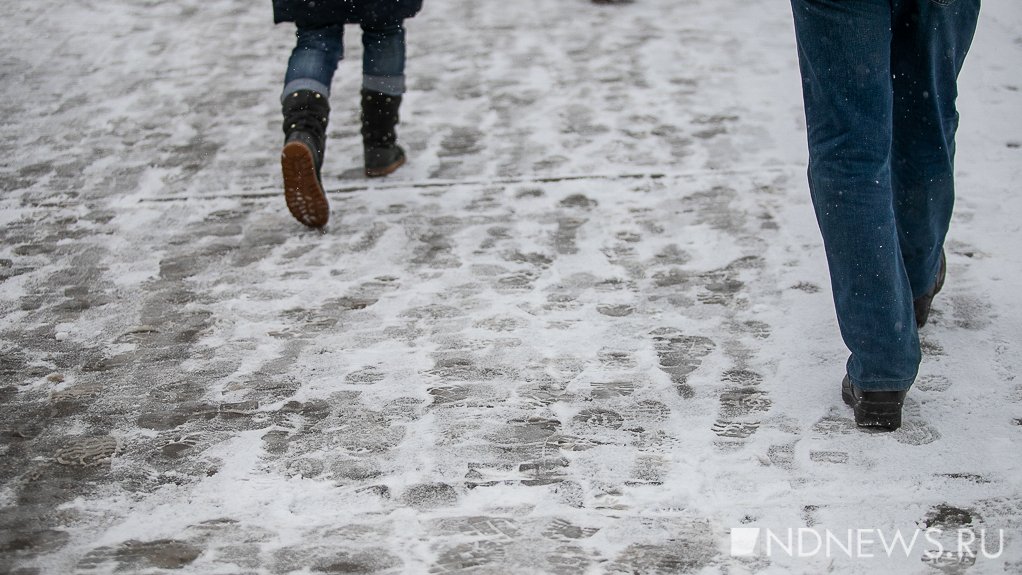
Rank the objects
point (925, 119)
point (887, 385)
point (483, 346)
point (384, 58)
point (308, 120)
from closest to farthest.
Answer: point (887, 385)
point (925, 119)
point (483, 346)
point (308, 120)
point (384, 58)

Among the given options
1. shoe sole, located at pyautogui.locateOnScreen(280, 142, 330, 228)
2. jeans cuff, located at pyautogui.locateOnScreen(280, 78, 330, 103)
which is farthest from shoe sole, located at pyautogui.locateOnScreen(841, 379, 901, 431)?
jeans cuff, located at pyautogui.locateOnScreen(280, 78, 330, 103)

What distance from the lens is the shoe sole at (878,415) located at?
2389mm

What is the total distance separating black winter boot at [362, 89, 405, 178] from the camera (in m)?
4.06

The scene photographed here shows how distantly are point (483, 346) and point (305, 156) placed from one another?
1.04 metres

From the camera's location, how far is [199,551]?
208 centimetres

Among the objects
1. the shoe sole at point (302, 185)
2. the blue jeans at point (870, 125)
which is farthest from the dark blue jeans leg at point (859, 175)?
the shoe sole at point (302, 185)

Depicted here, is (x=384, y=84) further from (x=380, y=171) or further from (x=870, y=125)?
(x=870, y=125)

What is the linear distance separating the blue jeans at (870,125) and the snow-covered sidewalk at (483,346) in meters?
0.27

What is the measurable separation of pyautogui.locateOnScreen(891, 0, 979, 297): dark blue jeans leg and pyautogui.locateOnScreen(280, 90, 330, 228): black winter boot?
73.1 inches

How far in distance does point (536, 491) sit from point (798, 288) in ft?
4.26

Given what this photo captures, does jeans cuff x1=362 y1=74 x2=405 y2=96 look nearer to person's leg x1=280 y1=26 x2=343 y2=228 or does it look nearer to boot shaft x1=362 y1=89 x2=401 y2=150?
boot shaft x1=362 y1=89 x2=401 y2=150
